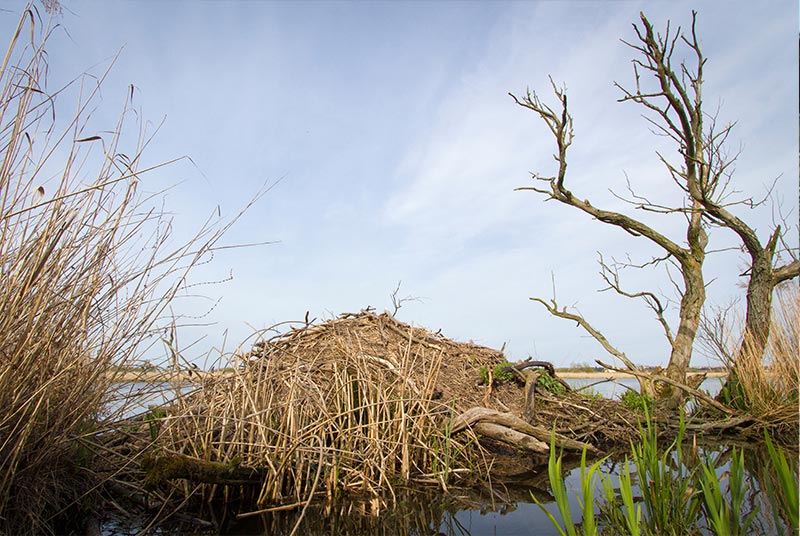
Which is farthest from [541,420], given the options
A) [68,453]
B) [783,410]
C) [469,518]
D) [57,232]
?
[57,232]

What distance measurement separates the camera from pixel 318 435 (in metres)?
3.99

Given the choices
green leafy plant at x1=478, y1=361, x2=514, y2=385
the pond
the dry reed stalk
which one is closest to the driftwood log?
the dry reed stalk

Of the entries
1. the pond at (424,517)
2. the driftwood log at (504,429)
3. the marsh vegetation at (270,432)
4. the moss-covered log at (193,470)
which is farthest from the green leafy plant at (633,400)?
the moss-covered log at (193,470)

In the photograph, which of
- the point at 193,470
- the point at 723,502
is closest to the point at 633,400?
the point at 723,502

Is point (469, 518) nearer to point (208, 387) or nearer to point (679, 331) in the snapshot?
point (208, 387)

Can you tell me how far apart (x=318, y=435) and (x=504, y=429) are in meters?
2.04

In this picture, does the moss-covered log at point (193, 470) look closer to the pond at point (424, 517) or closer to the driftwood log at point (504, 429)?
the pond at point (424, 517)

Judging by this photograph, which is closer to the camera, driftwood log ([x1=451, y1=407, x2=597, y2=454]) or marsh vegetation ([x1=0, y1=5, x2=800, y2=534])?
marsh vegetation ([x1=0, y1=5, x2=800, y2=534])

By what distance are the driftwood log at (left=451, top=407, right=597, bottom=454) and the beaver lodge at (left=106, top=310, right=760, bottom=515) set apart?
0.04 feet

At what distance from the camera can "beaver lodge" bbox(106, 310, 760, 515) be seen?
11.6 feet

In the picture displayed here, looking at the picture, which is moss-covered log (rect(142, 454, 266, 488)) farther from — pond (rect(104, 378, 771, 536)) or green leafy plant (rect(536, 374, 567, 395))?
green leafy plant (rect(536, 374, 567, 395))

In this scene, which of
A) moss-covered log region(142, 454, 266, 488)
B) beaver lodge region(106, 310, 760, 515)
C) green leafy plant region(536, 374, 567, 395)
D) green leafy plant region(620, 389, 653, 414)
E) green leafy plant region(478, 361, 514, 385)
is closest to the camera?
moss-covered log region(142, 454, 266, 488)

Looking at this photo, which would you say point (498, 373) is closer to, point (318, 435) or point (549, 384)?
point (549, 384)

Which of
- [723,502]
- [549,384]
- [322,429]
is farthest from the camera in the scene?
[549,384]
